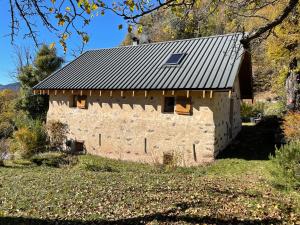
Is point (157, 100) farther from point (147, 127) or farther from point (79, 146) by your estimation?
point (79, 146)

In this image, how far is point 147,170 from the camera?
483 inches

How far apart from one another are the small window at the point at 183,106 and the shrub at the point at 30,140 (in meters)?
8.26

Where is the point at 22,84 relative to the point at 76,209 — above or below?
above

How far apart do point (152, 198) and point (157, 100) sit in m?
6.83

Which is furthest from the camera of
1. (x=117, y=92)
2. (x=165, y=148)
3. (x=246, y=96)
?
(x=246, y=96)

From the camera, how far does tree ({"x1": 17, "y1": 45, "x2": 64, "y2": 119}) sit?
23234mm

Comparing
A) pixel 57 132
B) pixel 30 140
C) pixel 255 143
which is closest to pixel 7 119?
pixel 57 132

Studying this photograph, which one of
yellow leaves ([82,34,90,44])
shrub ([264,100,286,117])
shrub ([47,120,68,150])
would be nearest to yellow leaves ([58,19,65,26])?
yellow leaves ([82,34,90,44])

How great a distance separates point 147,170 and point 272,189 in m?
5.40

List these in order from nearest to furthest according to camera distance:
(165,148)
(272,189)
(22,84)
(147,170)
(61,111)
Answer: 1. (272,189)
2. (147,170)
3. (165,148)
4. (61,111)
5. (22,84)

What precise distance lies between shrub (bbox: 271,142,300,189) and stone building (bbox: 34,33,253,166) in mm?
4124

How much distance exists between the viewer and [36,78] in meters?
24.3

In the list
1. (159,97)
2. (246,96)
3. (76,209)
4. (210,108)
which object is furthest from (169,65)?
(76,209)

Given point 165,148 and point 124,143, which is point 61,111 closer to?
point 124,143
